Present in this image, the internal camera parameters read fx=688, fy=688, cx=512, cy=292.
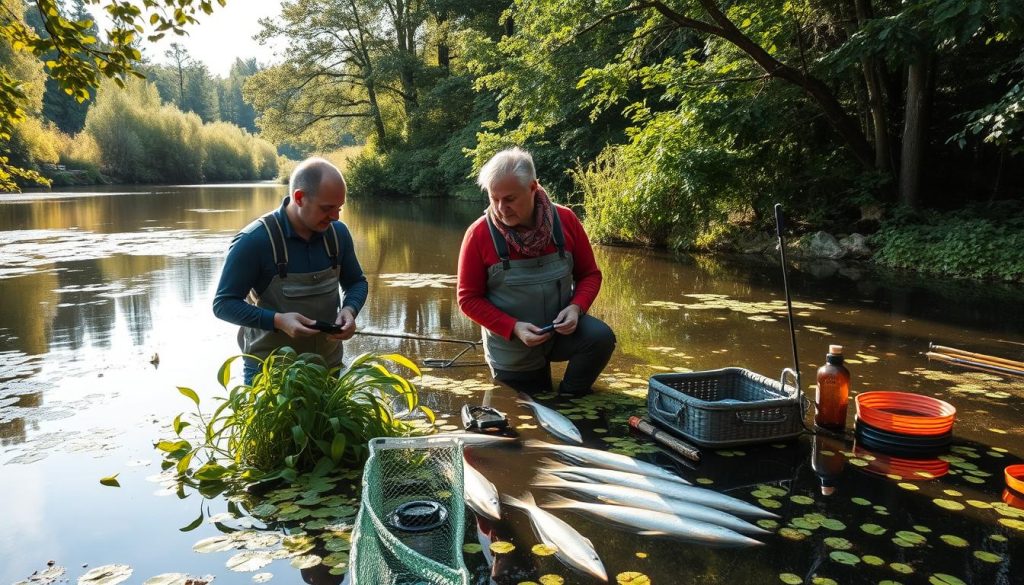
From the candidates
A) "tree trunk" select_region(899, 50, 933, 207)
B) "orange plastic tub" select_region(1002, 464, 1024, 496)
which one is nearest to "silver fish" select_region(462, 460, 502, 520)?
"orange plastic tub" select_region(1002, 464, 1024, 496)

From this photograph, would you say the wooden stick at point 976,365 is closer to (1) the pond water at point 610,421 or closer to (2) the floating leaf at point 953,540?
(1) the pond water at point 610,421

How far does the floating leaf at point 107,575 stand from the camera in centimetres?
244

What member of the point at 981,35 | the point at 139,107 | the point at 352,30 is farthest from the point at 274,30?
the point at 981,35

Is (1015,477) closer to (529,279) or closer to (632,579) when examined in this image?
(632,579)

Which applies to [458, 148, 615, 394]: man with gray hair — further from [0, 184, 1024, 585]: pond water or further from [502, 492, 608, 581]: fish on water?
[502, 492, 608, 581]: fish on water

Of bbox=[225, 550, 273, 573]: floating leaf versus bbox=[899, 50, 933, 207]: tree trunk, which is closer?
bbox=[225, 550, 273, 573]: floating leaf

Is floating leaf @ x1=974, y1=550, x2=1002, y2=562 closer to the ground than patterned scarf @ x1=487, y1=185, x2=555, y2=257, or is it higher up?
closer to the ground

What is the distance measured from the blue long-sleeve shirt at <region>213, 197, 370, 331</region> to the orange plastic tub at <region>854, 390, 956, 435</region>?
109 inches

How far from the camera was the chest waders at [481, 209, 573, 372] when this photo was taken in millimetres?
4094

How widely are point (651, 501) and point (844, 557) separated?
0.74 metres

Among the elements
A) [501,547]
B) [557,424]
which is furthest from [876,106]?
[501,547]

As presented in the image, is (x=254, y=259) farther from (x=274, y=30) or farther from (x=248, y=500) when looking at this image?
(x=274, y=30)

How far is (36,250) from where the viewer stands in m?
12.1

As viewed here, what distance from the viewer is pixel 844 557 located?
2.47 metres
